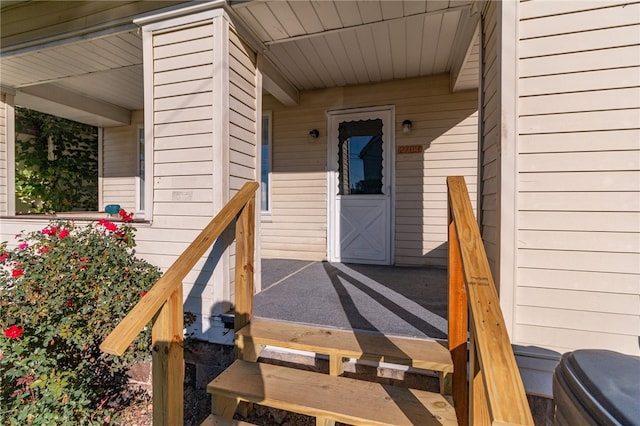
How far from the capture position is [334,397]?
1.46m

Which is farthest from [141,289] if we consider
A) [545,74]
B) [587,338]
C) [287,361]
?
[545,74]

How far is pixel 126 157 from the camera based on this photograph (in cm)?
562

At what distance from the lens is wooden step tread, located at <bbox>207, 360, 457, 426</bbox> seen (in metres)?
1.32

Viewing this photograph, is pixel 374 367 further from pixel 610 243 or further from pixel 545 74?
pixel 545 74

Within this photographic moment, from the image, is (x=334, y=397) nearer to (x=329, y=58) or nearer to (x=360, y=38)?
(x=360, y=38)

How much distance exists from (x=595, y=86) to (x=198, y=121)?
256 cm

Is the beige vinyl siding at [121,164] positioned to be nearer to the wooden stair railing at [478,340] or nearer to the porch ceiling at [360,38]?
the porch ceiling at [360,38]

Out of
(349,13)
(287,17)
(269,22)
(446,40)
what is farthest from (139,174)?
(446,40)

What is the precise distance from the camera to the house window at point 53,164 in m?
5.41

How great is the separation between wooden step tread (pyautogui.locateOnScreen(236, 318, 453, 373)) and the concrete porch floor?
134 millimetres

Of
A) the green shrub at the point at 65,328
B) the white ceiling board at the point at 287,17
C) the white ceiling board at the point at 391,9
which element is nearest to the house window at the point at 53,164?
the green shrub at the point at 65,328

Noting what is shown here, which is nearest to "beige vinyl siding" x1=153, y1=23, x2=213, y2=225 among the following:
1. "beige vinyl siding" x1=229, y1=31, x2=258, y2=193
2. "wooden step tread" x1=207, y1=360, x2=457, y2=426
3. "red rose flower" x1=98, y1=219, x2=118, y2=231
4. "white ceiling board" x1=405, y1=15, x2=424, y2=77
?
"beige vinyl siding" x1=229, y1=31, x2=258, y2=193

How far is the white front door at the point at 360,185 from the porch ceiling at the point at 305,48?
0.60m

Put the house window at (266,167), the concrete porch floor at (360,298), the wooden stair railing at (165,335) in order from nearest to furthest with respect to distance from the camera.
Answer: the wooden stair railing at (165,335) < the concrete porch floor at (360,298) < the house window at (266,167)
